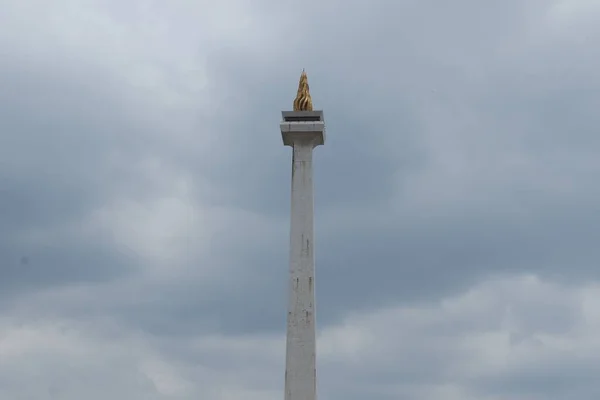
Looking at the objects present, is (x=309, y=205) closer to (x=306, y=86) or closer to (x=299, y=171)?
(x=299, y=171)

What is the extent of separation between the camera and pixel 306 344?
1462 inches

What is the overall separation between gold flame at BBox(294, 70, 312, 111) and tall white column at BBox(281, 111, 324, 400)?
0.66 m

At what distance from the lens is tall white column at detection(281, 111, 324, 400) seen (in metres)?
36.9

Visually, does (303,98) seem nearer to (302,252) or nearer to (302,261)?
(302,252)

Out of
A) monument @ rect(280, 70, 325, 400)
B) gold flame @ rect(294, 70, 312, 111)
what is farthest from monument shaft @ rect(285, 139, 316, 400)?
gold flame @ rect(294, 70, 312, 111)

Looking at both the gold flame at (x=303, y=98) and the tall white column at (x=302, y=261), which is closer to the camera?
the tall white column at (x=302, y=261)

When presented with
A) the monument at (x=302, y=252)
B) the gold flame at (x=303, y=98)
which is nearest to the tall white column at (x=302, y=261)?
the monument at (x=302, y=252)

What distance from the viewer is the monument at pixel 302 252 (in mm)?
36906

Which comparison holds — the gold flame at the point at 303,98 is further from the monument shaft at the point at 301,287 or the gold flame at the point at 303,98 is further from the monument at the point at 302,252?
the monument shaft at the point at 301,287

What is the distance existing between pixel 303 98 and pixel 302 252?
6555 mm

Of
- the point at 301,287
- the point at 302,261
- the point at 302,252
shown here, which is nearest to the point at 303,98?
the point at 302,252

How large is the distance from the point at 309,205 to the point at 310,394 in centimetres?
720

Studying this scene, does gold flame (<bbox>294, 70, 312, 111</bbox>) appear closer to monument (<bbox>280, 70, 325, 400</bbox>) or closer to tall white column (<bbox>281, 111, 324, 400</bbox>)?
monument (<bbox>280, 70, 325, 400</bbox>)

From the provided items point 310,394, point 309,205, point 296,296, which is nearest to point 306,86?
point 309,205
